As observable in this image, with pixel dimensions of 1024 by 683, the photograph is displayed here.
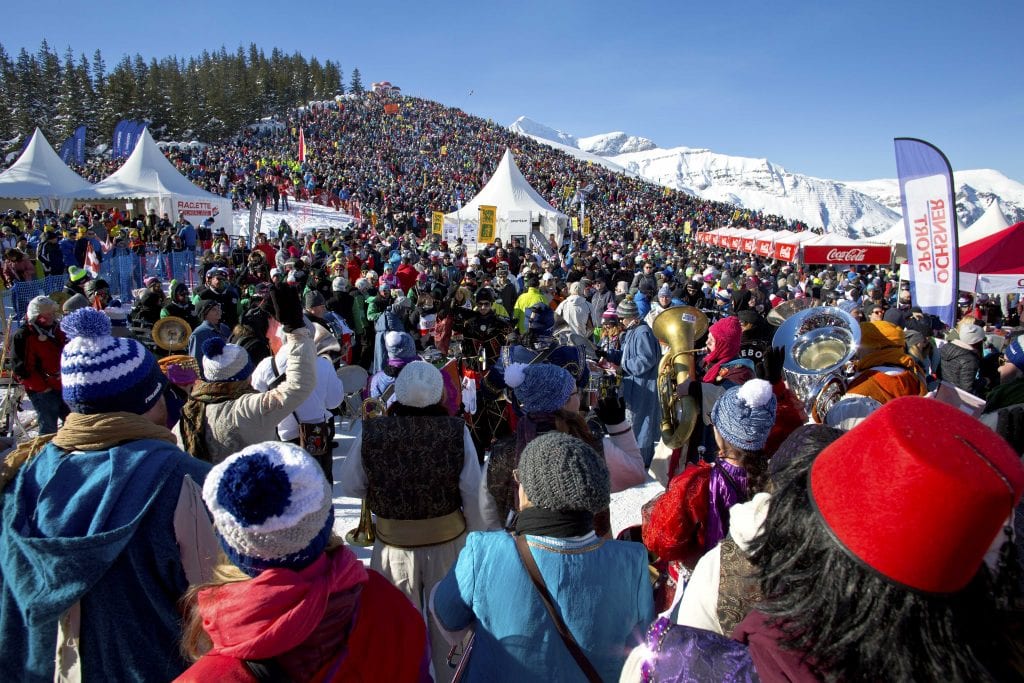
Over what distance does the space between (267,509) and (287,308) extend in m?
1.24

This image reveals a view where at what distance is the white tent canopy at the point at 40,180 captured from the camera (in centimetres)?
1938

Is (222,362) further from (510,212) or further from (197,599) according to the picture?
(510,212)

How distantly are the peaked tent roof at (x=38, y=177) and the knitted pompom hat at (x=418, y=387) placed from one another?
22.4m

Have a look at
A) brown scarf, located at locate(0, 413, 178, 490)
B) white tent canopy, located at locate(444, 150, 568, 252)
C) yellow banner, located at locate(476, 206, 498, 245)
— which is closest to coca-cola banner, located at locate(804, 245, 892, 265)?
white tent canopy, located at locate(444, 150, 568, 252)

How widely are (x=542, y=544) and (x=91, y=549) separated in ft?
3.64

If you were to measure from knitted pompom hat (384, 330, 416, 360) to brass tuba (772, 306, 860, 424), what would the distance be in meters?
2.30

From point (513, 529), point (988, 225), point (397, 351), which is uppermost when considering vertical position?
point (988, 225)

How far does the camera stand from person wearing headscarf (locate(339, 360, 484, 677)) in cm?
230

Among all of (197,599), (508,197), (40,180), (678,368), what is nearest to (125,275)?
(508,197)

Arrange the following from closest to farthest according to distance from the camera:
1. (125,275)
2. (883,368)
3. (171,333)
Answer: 1. (883,368)
2. (171,333)
3. (125,275)

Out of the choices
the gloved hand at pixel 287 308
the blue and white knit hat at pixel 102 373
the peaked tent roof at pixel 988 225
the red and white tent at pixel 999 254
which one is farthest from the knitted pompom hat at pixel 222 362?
the peaked tent roof at pixel 988 225

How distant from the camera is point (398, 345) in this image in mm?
3562

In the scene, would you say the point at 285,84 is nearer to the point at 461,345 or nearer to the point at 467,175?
the point at 467,175

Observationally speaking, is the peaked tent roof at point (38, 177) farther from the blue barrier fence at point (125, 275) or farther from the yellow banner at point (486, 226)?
the yellow banner at point (486, 226)
